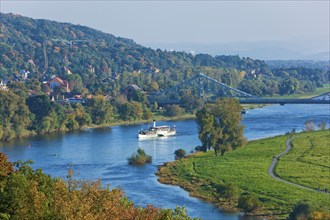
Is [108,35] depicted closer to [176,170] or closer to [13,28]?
[13,28]

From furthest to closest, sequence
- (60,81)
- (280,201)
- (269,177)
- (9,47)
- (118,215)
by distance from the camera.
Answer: (9,47), (60,81), (269,177), (280,201), (118,215)

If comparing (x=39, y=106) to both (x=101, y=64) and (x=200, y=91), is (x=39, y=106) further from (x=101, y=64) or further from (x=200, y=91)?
(x=101, y=64)

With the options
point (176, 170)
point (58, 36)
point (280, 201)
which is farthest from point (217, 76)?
point (280, 201)

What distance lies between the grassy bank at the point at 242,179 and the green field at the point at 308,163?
51cm

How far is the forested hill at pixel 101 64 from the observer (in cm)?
7375

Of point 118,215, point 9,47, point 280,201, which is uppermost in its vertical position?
point 9,47

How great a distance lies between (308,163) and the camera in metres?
28.5

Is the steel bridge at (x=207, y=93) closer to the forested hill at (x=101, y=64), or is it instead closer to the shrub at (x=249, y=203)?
the forested hill at (x=101, y=64)

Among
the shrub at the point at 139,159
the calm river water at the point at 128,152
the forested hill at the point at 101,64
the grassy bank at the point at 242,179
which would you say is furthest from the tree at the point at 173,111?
the shrub at the point at 139,159

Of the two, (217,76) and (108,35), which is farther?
(108,35)

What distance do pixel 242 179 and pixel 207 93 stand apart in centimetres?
4594

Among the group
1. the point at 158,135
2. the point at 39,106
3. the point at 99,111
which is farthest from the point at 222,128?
the point at 99,111

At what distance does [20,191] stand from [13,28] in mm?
94282

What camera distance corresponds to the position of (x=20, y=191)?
12602 millimetres
